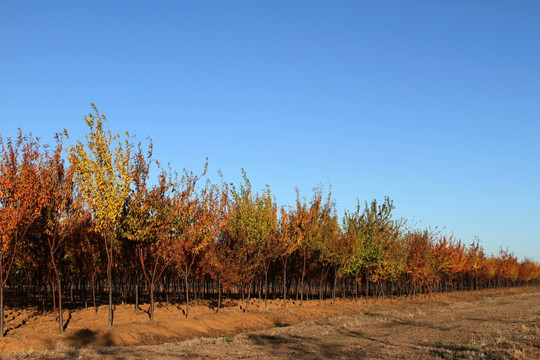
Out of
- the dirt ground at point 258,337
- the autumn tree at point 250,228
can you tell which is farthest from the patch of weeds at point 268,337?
the autumn tree at point 250,228

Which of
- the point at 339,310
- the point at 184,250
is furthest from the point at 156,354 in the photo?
the point at 339,310

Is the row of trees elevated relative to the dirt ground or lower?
elevated

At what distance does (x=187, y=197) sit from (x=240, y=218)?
8015 mm

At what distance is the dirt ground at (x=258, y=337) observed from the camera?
19500 mm

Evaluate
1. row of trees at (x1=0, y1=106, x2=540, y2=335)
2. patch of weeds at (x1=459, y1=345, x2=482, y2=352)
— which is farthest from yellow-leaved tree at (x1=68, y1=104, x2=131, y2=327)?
patch of weeds at (x1=459, y1=345, x2=482, y2=352)

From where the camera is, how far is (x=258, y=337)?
25984mm

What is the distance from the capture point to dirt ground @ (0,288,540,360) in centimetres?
1950

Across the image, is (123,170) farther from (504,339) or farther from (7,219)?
(504,339)

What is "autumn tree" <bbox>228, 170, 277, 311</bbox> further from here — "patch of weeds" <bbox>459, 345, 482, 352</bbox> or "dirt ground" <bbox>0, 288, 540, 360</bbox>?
"patch of weeds" <bbox>459, 345, 482, 352</bbox>

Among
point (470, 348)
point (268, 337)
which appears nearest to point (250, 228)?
point (268, 337)

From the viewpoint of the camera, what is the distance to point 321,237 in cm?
4438

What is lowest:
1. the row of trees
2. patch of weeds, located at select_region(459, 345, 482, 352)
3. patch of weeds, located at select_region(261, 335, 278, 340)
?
patch of weeds, located at select_region(261, 335, 278, 340)

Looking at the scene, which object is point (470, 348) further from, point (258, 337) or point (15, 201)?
point (15, 201)

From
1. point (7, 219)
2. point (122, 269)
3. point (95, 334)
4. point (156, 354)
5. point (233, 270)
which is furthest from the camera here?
point (122, 269)
